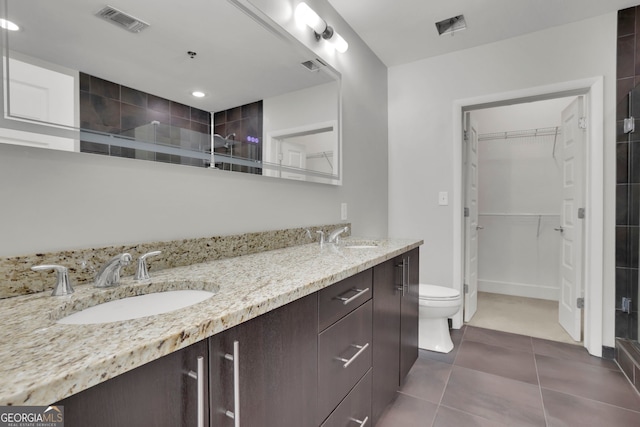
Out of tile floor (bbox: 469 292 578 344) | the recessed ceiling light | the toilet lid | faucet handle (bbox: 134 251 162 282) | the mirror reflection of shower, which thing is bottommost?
tile floor (bbox: 469 292 578 344)

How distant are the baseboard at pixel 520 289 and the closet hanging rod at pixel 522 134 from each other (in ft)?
5.56

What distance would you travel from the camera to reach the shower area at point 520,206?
11.1ft

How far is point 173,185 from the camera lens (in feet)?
3.73

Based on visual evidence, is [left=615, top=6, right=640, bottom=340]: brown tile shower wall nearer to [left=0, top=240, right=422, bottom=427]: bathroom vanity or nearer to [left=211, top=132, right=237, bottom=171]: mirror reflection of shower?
[left=0, top=240, right=422, bottom=427]: bathroom vanity

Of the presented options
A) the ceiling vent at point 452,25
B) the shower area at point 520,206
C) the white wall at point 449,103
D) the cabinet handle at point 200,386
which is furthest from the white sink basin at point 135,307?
the shower area at point 520,206

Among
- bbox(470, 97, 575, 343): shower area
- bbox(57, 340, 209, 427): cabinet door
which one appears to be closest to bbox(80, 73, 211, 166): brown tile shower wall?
bbox(57, 340, 209, 427): cabinet door

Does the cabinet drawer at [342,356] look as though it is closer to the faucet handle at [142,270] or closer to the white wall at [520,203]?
the faucet handle at [142,270]

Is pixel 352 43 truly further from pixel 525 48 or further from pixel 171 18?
pixel 171 18

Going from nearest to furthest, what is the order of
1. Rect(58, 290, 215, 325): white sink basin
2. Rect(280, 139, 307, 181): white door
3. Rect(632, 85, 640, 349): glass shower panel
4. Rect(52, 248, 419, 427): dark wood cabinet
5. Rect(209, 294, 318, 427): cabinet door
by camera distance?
Rect(52, 248, 419, 427): dark wood cabinet, Rect(209, 294, 318, 427): cabinet door, Rect(58, 290, 215, 325): white sink basin, Rect(280, 139, 307, 181): white door, Rect(632, 85, 640, 349): glass shower panel

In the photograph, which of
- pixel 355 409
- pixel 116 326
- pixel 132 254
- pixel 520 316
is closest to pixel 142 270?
pixel 132 254

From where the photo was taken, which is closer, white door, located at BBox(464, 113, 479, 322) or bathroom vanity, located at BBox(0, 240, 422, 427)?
bathroom vanity, located at BBox(0, 240, 422, 427)

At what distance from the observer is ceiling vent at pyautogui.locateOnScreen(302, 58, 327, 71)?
1.78m

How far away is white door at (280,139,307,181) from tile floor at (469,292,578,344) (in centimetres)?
216

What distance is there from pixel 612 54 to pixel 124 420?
3.19 metres
